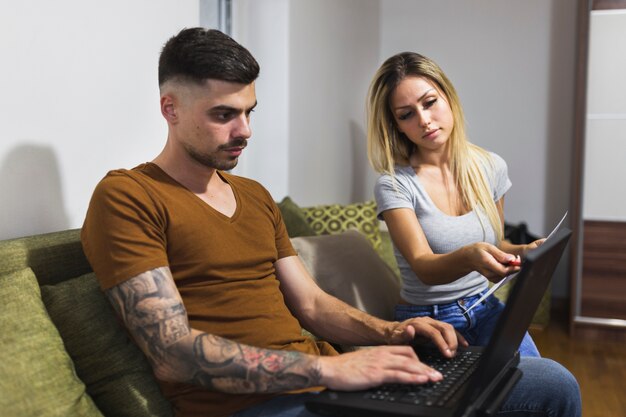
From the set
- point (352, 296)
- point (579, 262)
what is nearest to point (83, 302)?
point (352, 296)

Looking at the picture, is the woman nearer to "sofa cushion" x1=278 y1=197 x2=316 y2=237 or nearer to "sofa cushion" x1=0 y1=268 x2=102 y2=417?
"sofa cushion" x1=278 y1=197 x2=316 y2=237

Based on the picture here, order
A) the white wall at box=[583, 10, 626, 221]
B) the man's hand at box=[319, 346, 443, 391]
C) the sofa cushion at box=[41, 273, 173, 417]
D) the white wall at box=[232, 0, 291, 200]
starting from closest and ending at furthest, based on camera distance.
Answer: the man's hand at box=[319, 346, 443, 391], the sofa cushion at box=[41, 273, 173, 417], the white wall at box=[232, 0, 291, 200], the white wall at box=[583, 10, 626, 221]

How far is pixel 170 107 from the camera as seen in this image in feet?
5.11

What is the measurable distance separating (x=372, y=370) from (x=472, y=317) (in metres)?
0.76

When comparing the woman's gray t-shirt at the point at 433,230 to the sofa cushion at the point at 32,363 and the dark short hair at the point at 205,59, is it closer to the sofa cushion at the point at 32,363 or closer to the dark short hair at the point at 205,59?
the dark short hair at the point at 205,59

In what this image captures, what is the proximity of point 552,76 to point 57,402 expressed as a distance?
3988mm

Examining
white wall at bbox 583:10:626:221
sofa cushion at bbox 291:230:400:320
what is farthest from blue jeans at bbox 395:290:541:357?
white wall at bbox 583:10:626:221

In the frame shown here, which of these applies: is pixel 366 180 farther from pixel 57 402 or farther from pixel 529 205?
pixel 57 402

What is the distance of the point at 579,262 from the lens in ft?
13.3

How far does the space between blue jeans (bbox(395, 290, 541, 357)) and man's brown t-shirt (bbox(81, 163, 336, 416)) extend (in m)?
0.44

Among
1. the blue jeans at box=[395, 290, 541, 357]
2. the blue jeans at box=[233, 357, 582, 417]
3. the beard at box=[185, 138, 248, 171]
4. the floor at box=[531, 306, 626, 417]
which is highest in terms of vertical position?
the beard at box=[185, 138, 248, 171]

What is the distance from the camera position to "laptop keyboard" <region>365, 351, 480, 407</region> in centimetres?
121

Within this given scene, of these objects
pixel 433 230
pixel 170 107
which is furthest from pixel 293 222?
pixel 170 107

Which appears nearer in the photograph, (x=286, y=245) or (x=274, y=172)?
(x=286, y=245)
